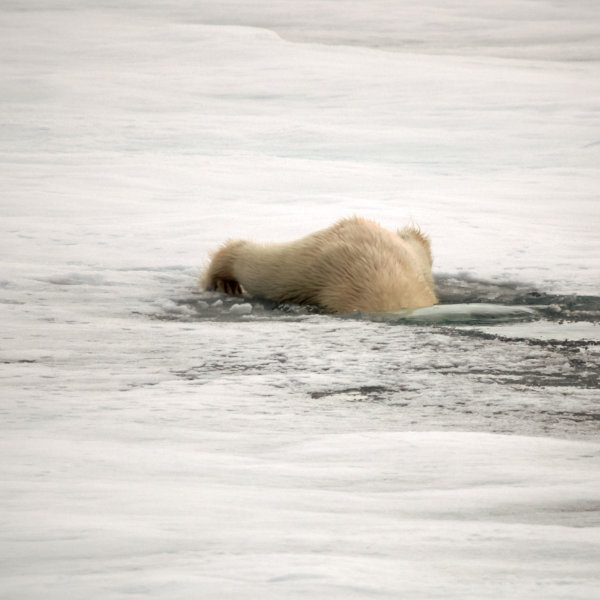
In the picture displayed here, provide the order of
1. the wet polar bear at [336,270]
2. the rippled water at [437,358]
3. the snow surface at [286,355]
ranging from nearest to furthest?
1. the snow surface at [286,355]
2. the rippled water at [437,358]
3. the wet polar bear at [336,270]

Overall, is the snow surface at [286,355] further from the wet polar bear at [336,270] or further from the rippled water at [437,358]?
the wet polar bear at [336,270]

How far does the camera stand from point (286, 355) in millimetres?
4699

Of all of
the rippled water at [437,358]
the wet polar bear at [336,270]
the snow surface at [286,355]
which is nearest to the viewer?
the snow surface at [286,355]

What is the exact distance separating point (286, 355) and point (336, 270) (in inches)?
41.1

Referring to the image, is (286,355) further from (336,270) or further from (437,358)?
(336,270)

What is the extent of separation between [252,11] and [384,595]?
63.7 feet

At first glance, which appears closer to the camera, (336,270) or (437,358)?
(437,358)

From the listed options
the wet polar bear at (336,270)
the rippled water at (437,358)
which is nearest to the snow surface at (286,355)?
the rippled water at (437,358)

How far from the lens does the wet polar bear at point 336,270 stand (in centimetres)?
554

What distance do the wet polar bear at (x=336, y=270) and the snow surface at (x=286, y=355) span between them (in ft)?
0.50

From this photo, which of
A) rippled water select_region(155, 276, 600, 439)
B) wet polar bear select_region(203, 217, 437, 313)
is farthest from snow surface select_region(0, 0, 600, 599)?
wet polar bear select_region(203, 217, 437, 313)

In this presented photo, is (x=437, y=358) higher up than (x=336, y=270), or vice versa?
(x=336, y=270)

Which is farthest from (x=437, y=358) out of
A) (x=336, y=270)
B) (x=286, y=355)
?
(x=336, y=270)

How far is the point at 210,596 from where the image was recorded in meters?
1.95
